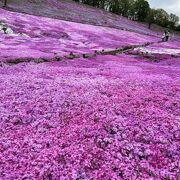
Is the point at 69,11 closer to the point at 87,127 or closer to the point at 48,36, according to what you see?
the point at 48,36

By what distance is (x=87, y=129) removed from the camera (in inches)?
608

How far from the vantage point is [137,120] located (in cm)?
1680

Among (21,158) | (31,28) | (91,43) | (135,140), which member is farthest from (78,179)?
(31,28)

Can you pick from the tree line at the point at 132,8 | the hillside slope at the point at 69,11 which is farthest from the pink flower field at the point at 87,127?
the tree line at the point at 132,8

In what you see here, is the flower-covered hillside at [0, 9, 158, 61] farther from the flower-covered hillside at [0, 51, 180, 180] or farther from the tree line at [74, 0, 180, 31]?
the tree line at [74, 0, 180, 31]

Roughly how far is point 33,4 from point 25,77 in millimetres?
91362

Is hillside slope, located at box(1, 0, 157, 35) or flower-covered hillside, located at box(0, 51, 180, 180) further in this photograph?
hillside slope, located at box(1, 0, 157, 35)

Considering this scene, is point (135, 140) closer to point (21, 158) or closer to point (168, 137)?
point (168, 137)

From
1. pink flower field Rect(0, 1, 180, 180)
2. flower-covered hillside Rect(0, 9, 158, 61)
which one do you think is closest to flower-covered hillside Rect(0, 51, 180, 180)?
pink flower field Rect(0, 1, 180, 180)

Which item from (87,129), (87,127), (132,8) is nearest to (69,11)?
(132,8)

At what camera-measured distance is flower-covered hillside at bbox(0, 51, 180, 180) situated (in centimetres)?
1254

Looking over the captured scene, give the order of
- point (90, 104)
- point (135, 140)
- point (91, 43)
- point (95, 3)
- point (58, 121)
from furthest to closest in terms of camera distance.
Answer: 1. point (95, 3)
2. point (91, 43)
3. point (90, 104)
4. point (58, 121)
5. point (135, 140)

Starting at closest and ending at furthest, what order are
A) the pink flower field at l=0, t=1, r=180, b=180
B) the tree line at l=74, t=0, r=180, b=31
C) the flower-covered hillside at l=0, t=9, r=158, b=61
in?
1. the pink flower field at l=0, t=1, r=180, b=180
2. the flower-covered hillside at l=0, t=9, r=158, b=61
3. the tree line at l=74, t=0, r=180, b=31

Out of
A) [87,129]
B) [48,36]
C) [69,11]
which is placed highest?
[87,129]
